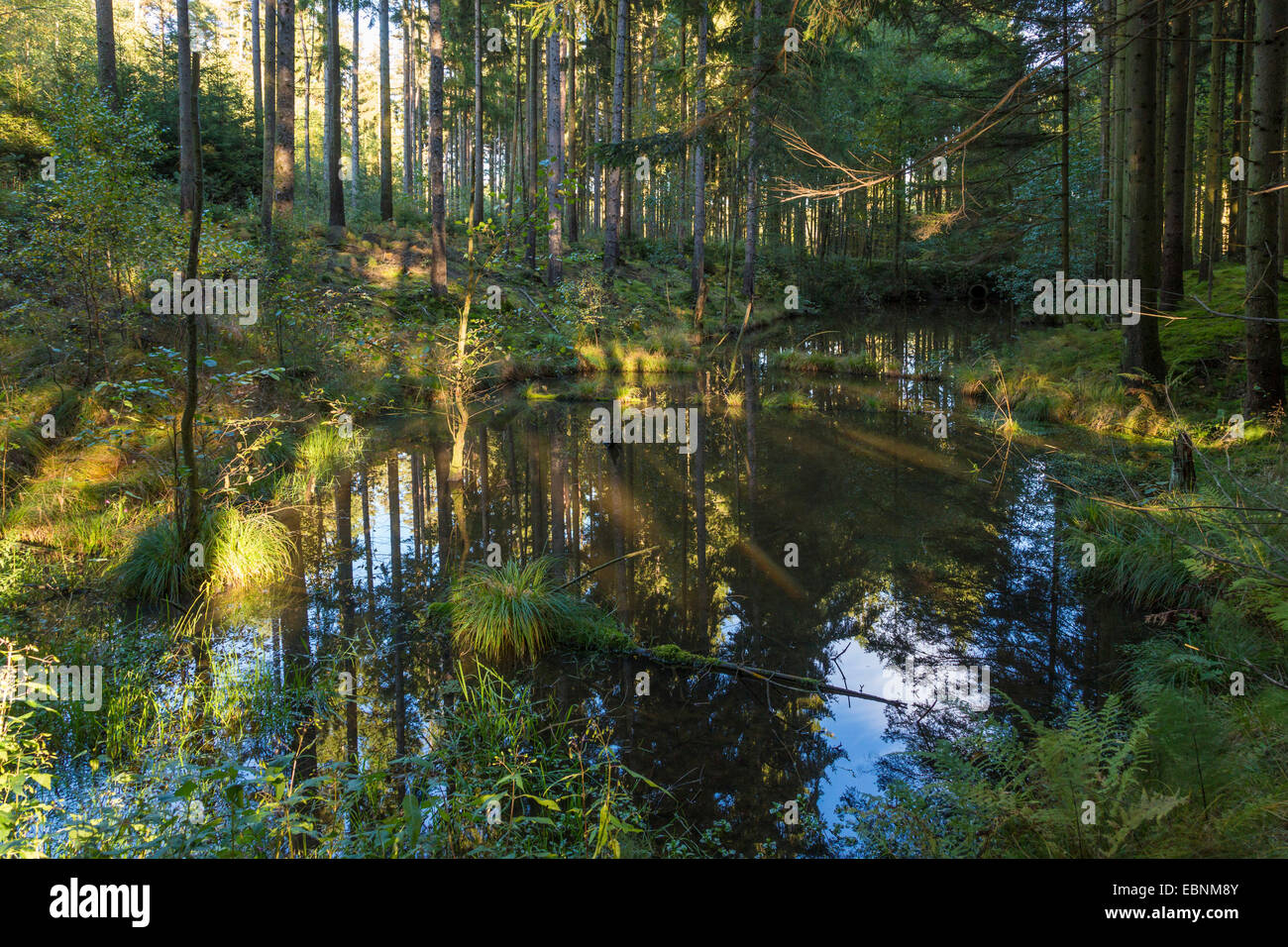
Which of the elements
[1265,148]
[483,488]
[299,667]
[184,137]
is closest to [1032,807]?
[299,667]

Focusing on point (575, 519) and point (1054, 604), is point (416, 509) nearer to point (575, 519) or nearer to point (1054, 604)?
point (575, 519)

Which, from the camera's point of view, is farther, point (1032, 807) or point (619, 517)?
point (619, 517)

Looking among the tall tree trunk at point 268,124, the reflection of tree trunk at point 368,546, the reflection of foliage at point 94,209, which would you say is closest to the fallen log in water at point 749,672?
the reflection of tree trunk at point 368,546

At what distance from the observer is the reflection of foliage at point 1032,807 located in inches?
108

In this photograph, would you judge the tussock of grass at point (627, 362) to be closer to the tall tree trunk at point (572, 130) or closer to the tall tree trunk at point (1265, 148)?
the tall tree trunk at point (572, 130)

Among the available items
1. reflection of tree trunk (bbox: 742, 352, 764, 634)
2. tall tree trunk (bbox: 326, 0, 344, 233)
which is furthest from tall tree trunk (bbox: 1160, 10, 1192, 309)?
tall tree trunk (bbox: 326, 0, 344, 233)

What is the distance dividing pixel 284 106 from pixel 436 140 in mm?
3302

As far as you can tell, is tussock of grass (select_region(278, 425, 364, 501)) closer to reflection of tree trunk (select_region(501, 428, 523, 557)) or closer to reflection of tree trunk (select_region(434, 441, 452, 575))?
reflection of tree trunk (select_region(434, 441, 452, 575))

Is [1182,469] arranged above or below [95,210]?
below

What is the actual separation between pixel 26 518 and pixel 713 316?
902 inches

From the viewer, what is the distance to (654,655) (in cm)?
543

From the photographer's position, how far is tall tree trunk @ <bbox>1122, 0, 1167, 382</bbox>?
1043 cm

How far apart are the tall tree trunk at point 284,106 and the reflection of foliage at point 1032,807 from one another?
1519 centimetres

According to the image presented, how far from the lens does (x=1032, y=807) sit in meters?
3.17
